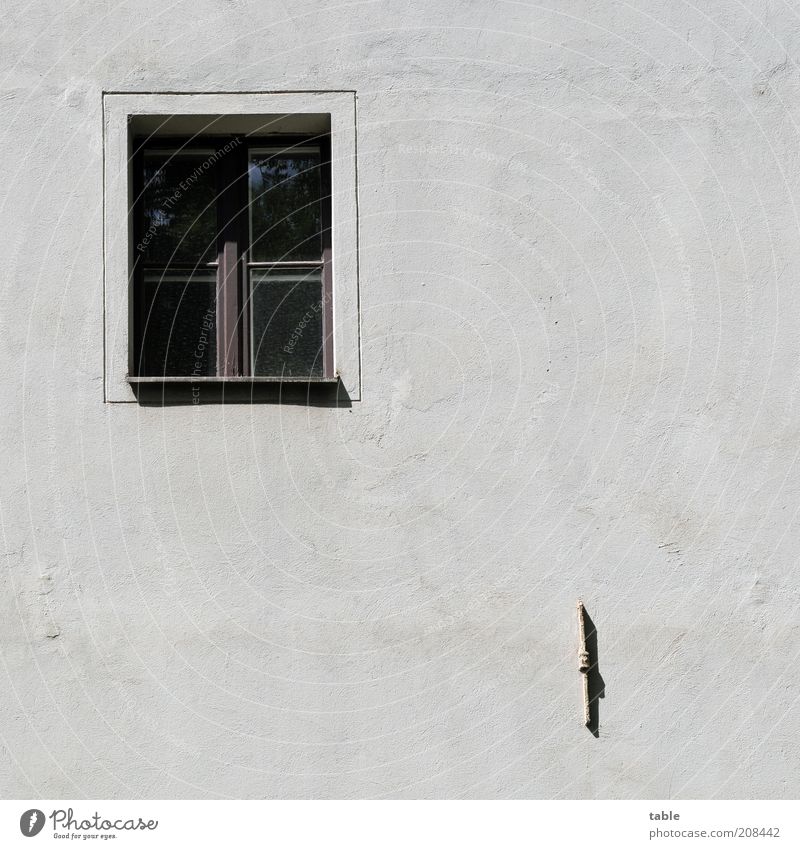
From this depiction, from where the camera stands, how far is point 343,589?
5812 millimetres

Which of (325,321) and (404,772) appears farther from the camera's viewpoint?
(325,321)

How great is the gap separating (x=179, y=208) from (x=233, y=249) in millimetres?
406

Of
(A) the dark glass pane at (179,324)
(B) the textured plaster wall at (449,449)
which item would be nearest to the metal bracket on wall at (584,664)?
(B) the textured plaster wall at (449,449)

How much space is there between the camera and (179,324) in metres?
6.31

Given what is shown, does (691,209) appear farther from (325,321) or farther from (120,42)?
(120,42)

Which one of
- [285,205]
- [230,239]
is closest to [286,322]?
[230,239]

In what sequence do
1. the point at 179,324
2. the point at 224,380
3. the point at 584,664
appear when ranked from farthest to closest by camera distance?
the point at 179,324 → the point at 224,380 → the point at 584,664

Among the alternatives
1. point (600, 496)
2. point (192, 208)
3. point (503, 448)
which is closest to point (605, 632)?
point (600, 496)

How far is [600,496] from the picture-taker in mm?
5883

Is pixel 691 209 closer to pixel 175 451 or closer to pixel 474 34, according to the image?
pixel 474 34

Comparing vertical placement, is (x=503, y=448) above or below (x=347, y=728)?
above

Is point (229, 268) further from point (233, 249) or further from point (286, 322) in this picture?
point (286, 322)

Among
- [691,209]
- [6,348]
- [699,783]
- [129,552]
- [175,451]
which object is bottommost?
[699,783]

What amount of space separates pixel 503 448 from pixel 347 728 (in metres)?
1.66
